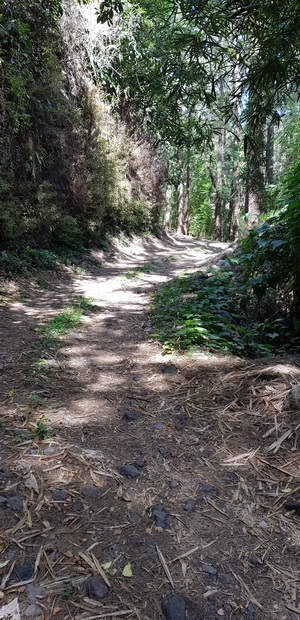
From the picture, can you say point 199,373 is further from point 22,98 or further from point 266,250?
point 22,98

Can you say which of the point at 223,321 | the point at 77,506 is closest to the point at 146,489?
the point at 77,506

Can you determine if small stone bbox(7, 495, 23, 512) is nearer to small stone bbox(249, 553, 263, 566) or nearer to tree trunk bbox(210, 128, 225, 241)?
small stone bbox(249, 553, 263, 566)

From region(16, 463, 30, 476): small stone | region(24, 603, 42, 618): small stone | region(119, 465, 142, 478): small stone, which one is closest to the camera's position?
region(24, 603, 42, 618): small stone

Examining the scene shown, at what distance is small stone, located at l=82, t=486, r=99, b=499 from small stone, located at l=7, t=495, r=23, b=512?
0.29 meters

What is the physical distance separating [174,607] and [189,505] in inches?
19.5

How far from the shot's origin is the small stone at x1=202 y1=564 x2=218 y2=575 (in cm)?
133

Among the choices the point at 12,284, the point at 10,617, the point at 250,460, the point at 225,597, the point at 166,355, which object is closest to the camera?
the point at 10,617

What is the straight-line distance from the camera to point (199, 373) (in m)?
2.86

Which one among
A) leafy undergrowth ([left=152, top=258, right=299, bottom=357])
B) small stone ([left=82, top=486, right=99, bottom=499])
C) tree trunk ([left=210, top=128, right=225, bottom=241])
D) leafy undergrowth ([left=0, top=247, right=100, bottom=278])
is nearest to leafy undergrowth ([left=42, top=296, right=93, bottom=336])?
leafy undergrowth ([left=152, top=258, right=299, bottom=357])

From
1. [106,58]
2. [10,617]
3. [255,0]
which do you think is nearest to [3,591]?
[10,617]

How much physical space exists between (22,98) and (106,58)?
→ 5690mm

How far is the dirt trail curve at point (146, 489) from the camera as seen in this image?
4.02ft

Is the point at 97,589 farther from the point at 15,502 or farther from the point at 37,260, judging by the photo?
the point at 37,260

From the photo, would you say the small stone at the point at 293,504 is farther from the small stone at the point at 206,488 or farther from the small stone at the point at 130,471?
the small stone at the point at 130,471
